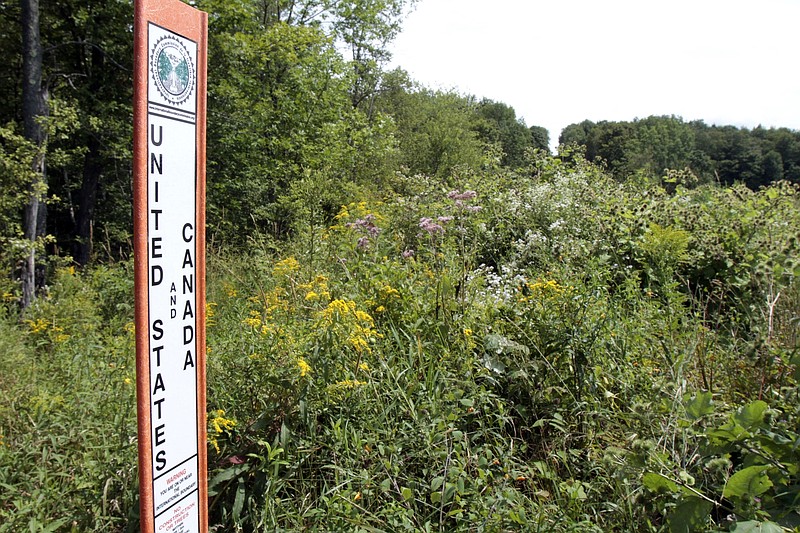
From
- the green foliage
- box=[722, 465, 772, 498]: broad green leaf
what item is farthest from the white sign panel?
box=[722, 465, 772, 498]: broad green leaf

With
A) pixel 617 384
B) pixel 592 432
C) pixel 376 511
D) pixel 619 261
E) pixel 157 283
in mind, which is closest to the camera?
pixel 157 283

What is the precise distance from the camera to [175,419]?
164 centimetres

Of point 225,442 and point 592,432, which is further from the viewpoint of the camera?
point 592,432

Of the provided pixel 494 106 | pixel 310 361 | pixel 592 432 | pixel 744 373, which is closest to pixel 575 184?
pixel 744 373

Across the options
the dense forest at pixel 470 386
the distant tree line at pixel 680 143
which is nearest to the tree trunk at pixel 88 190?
the dense forest at pixel 470 386

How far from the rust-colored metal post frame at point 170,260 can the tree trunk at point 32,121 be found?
700cm

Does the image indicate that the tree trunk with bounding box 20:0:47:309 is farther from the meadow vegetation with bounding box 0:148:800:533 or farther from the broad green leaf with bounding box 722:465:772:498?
the broad green leaf with bounding box 722:465:772:498

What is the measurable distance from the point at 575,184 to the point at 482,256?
236 centimetres

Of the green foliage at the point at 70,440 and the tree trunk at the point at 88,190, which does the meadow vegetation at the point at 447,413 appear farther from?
the tree trunk at the point at 88,190

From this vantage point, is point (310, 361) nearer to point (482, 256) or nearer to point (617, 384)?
point (617, 384)

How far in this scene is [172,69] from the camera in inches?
62.4

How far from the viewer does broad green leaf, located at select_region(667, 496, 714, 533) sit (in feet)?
6.21

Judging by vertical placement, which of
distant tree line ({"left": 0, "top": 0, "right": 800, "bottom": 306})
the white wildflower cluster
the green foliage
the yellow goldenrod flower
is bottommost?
the green foliage

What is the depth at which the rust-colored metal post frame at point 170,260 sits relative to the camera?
4.90 feet
